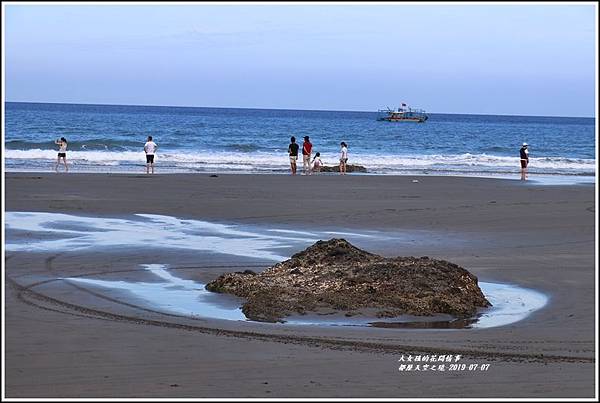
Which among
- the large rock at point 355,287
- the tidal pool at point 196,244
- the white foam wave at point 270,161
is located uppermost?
the large rock at point 355,287

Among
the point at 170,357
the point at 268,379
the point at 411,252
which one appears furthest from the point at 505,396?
the point at 411,252

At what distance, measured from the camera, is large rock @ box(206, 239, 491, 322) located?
959 centimetres

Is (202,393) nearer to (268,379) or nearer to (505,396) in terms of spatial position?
(268,379)

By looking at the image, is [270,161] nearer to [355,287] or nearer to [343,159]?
[343,159]

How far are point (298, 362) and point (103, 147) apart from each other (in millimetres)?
45258

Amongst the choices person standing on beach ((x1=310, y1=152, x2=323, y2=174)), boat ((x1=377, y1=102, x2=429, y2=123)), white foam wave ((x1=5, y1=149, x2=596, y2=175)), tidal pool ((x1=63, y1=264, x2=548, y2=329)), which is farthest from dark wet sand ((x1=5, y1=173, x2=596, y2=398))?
boat ((x1=377, y1=102, x2=429, y2=123))

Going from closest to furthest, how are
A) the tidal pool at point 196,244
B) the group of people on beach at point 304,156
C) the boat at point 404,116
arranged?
the tidal pool at point 196,244 < the group of people on beach at point 304,156 < the boat at point 404,116

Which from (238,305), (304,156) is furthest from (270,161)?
(238,305)

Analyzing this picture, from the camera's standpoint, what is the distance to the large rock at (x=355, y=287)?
9586mm

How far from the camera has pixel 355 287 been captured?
9914 millimetres

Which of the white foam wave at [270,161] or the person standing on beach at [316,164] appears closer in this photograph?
the person standing on beach at [316,164]

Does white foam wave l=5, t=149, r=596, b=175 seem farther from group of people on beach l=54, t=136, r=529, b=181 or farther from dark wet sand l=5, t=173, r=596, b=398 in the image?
dark wet sand l=5, t=173, r=596, b=398

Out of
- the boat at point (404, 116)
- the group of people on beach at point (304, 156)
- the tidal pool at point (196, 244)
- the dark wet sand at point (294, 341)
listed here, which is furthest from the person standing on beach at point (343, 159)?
the boat at point (404, 116)

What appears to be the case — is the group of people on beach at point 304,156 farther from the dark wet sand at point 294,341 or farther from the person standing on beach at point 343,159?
the dark wet sand at point 294,341
